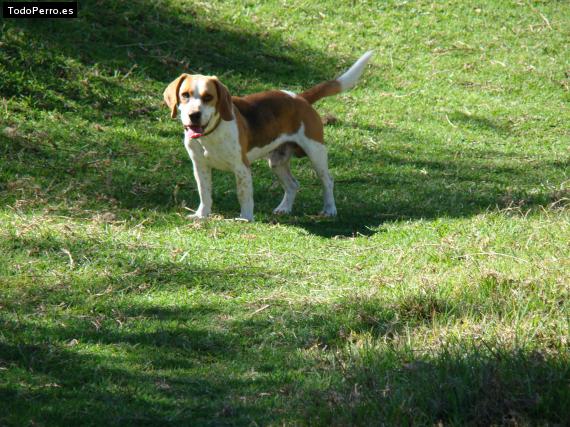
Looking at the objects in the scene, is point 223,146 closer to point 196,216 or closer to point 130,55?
point 196,216

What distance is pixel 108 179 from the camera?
1011 centimetres

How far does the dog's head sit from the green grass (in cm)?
88

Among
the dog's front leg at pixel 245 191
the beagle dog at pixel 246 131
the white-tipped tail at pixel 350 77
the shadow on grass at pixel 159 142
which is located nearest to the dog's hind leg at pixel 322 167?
the beagle dog at pixel 246 131

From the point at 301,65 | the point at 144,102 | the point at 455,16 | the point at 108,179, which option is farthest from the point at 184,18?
the point at 108,179

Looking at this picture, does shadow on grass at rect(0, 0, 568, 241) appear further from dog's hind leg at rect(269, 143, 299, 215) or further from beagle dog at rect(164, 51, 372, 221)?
beagle dog at rect(164, 51, 372, 221)

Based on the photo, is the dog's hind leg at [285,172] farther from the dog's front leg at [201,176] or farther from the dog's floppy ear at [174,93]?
the dog's floppy ear at [174,93]

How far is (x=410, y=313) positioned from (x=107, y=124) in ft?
20.7

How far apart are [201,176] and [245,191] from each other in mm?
412

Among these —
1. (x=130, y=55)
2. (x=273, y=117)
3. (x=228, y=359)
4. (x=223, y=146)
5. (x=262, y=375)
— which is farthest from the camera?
(x=130, y=55)

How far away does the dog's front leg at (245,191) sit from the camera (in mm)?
A: 9258

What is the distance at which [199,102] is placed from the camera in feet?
29.0

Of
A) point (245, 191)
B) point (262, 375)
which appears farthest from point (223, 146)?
point (262, 375)

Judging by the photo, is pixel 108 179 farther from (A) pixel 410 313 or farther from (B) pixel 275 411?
(B) pixel 275 411

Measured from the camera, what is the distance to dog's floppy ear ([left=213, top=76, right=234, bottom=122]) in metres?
8.95
